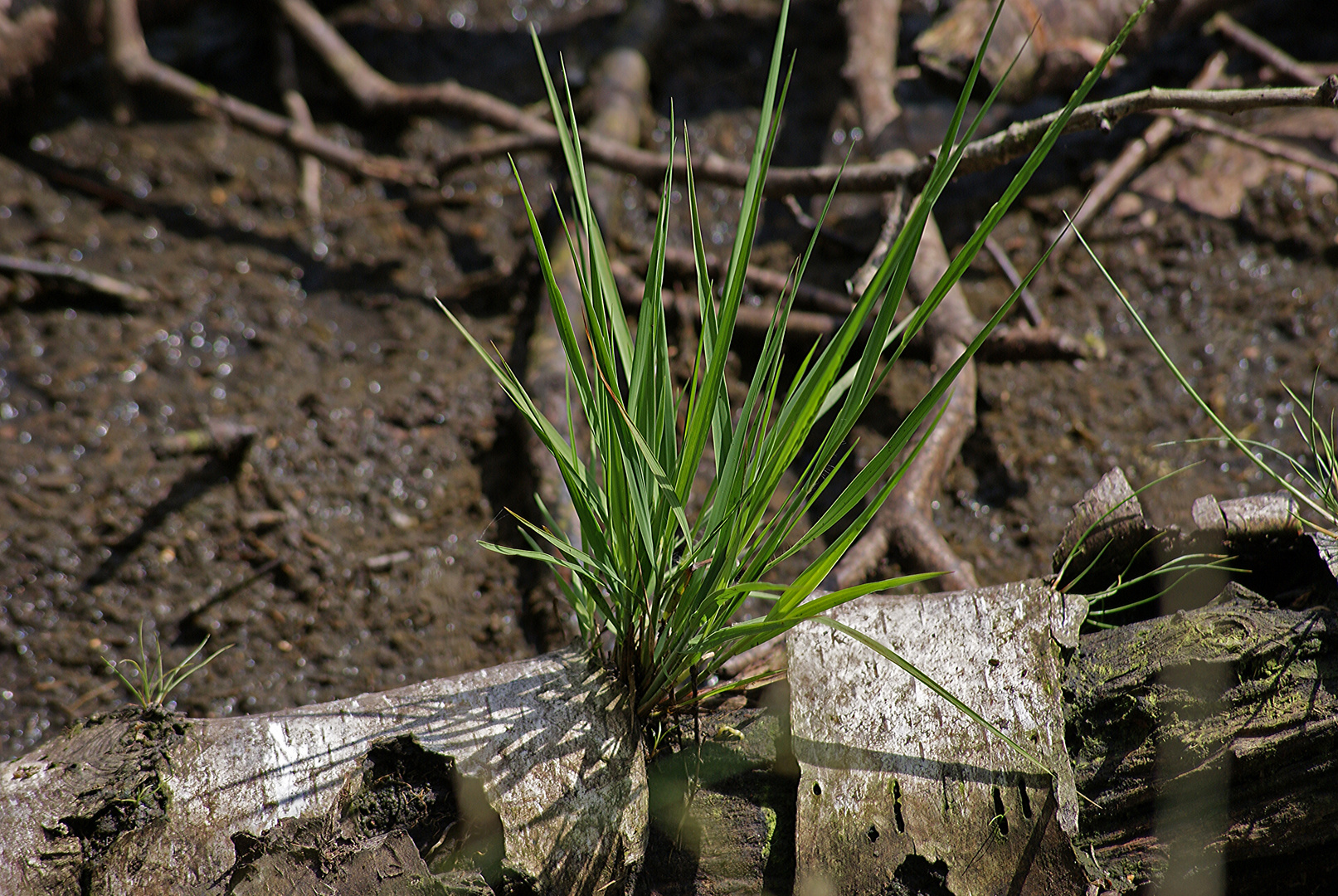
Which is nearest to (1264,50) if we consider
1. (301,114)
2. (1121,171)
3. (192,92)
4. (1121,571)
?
(1121,171)

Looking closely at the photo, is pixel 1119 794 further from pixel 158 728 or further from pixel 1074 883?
pixel 158 728

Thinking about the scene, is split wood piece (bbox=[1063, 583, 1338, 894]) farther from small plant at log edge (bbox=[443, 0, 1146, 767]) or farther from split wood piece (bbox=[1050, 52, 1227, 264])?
split wood piece (bbox=[1050, 52, 1227, 264])

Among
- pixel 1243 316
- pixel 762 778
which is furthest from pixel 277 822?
pixel 1243 316

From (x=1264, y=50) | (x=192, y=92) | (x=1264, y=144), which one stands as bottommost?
(x=1264, y=144)

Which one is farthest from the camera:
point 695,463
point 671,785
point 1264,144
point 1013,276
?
point 1013,276

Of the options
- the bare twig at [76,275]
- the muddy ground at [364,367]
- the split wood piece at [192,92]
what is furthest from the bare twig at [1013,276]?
the bare twig at [76,275]

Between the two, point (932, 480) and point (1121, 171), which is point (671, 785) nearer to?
point (932, 480)

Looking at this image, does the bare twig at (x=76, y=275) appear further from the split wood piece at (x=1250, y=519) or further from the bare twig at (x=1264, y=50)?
the bare twig at (x=1264, y=50)
